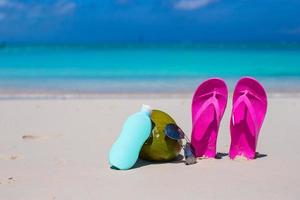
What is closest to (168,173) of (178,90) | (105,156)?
(105,156)

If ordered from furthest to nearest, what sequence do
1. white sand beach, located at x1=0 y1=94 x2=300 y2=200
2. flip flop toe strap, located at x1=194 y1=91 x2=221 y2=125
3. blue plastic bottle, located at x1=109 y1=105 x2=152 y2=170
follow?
flip flop toe strap, located at x1=194 y1=91 x2=221 y2=125 → blue plastic bottle, located at x1=109 y1=105 x2=152 y2=170 → white sand beach, located at x1=0 y1=94 x2=300 y2=200

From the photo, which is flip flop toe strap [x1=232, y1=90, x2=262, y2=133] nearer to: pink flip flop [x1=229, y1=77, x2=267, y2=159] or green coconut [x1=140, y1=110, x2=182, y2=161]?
pink flip flop [x1=229, y1=77, x2=267, y2=159]

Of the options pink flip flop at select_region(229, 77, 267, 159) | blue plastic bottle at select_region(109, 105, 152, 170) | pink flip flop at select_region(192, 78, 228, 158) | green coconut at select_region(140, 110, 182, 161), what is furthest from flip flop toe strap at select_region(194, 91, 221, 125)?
blue plastic bottle at select_region(109, 105, 152, 170)

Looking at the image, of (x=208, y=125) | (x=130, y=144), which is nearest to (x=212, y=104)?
(x=208, y=125)

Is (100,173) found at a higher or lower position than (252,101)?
lower

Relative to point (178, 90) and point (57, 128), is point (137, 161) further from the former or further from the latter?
point (178, 90)

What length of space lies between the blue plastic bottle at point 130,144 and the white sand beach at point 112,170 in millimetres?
71

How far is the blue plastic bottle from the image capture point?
3.85 metres

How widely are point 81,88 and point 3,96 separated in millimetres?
2219

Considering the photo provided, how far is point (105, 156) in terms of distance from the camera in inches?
172

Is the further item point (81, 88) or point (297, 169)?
point (81, 88)

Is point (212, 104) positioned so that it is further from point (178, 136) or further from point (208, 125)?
point (178, 136)

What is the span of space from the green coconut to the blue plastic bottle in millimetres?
58

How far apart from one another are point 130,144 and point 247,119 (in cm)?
88
